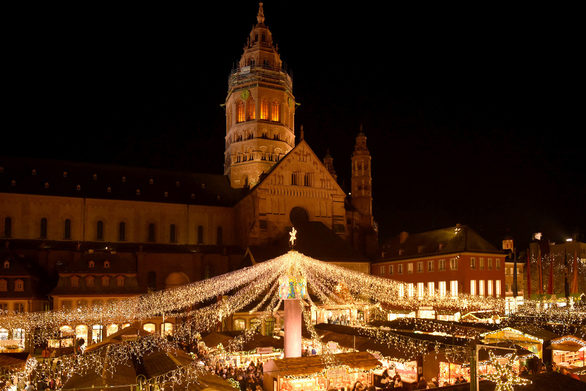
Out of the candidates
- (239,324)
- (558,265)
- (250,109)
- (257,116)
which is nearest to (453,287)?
(239,324)

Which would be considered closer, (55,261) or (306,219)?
(55,261)

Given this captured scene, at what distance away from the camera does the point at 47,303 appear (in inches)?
1809

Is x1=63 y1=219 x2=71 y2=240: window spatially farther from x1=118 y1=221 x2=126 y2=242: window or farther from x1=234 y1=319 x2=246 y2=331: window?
x1=234 y1=319 x2=246 y2=331: window

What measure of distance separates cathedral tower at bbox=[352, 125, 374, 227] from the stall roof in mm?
42645

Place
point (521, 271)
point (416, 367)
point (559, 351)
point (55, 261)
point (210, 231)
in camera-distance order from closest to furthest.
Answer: point (416, 367), point (559, 351), point (55, 261), point (210, 231), point (521, 271)

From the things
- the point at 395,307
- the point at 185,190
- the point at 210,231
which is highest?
the point at 185,190

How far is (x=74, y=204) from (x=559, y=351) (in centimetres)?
4526

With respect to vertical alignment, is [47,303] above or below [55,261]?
below

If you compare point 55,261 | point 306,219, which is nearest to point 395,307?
point 306,219

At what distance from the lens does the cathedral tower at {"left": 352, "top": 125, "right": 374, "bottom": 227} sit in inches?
2591

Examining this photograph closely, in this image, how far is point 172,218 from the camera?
58.5 metres

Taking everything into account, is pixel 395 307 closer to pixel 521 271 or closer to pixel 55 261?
pixel 521 271

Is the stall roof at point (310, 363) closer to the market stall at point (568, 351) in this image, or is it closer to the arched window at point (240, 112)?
the market stall at point (568, 351)

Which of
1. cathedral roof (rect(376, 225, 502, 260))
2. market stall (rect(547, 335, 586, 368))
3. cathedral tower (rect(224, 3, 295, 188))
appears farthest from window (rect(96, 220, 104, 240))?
market stall (rect(547, 335, 586, 368))
